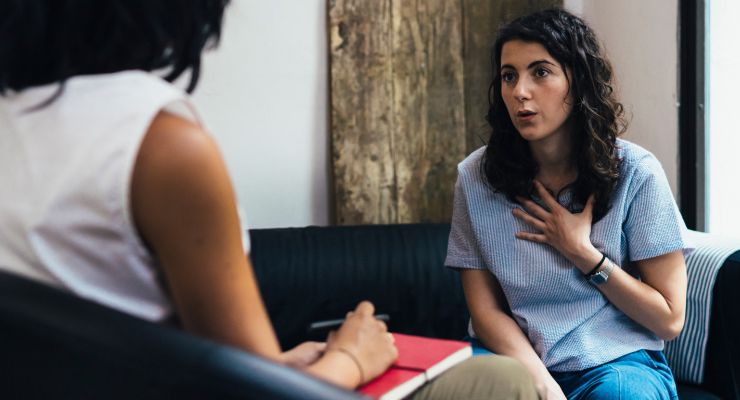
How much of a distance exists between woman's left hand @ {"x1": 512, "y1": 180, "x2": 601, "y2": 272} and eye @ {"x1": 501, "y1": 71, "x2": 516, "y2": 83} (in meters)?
0.25

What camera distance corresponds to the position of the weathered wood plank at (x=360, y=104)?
2930 mm

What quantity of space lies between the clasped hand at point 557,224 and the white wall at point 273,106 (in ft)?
3.91

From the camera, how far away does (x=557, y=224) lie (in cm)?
187

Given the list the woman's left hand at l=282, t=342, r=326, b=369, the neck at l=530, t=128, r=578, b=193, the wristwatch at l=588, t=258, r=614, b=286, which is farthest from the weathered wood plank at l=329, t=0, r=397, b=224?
the woman's left hand at l=282, t=342, r=326, b=369

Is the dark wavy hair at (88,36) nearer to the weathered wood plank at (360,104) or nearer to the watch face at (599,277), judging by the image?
the watch face at (599,277)

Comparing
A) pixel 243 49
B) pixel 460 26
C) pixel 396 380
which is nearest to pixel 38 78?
pixel 396 380

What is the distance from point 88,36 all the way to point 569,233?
1.26 metres

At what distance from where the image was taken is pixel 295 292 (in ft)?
8.07

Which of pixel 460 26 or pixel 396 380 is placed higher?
pixel 460 26

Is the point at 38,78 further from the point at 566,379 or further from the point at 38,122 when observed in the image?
the point at 566,379

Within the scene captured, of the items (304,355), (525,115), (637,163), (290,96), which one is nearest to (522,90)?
(525,115)

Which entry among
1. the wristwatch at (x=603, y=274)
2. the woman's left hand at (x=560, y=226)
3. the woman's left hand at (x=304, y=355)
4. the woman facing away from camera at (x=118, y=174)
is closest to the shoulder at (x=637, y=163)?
the woman's left hand at (x=560, y=226)

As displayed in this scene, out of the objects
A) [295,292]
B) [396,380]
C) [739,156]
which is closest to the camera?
[396,380]

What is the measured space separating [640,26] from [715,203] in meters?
0.65
